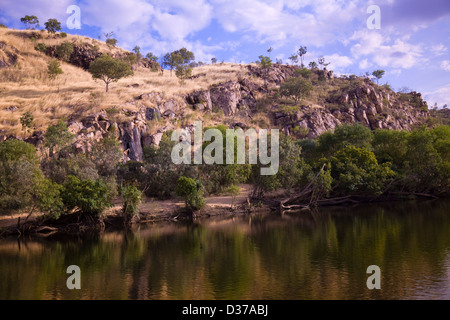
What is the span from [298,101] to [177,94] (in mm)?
30585

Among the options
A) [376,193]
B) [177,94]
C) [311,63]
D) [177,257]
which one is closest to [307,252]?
[177,257]

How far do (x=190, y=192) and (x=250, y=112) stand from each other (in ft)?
149

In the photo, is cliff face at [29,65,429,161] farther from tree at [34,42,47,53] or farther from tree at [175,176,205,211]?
tree at [34,42,47,53]

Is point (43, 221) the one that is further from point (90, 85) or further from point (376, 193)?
point (90, 85)

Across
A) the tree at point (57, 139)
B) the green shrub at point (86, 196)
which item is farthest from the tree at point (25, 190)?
the tree at point (57, 139)

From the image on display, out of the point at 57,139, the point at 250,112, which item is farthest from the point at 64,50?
the point at 57,139

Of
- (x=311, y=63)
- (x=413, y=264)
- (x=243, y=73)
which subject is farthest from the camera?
(x=311, y=63)

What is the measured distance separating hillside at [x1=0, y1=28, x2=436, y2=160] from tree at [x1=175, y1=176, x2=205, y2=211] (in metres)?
17.2

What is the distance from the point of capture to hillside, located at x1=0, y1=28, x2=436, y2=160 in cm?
5425

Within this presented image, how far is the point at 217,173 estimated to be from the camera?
141 feet

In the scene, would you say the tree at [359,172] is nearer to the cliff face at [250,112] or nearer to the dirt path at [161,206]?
the dirt path at [161,206]

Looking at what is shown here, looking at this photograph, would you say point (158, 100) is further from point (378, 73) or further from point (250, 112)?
point (378, 73)

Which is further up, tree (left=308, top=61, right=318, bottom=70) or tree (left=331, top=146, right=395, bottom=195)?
tree (left=308, top=61, right=318, bottom=70)

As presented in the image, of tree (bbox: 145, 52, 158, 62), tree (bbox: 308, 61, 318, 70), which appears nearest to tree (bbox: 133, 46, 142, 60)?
A: tree (bbox: 145, 52, 158, 62)
